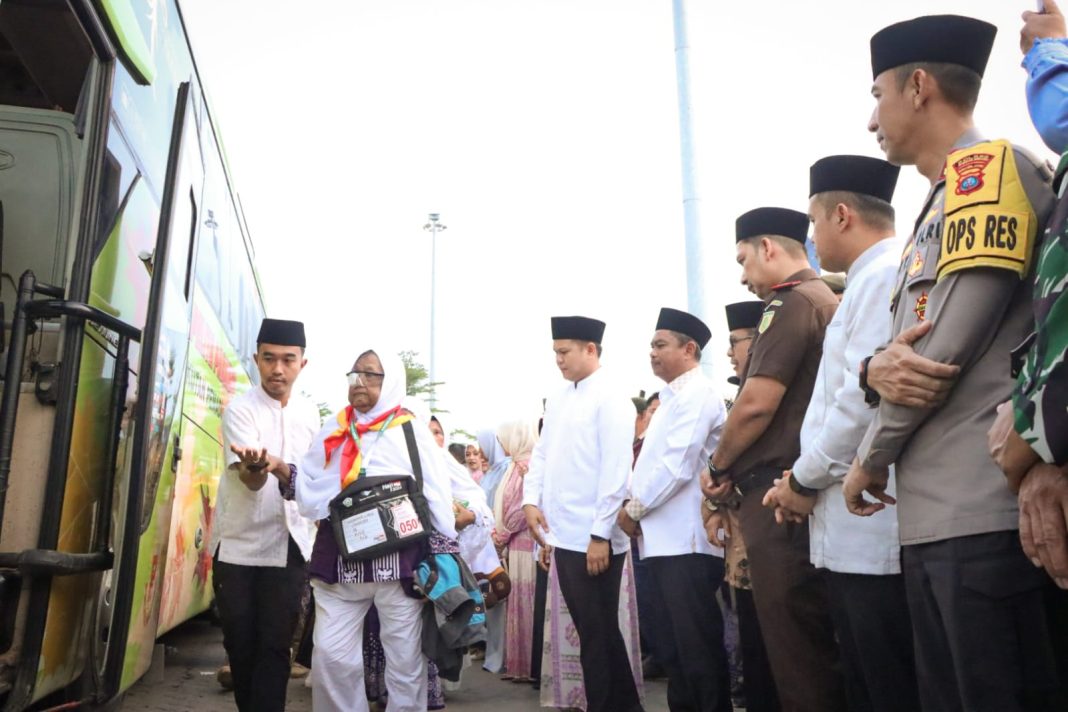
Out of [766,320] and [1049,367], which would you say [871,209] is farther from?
[1049,367]

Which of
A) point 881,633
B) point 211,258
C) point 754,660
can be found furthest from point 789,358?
point 211,258

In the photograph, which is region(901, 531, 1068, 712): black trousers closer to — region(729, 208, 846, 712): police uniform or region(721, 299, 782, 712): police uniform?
region(729, 208, 846, 712): police uniform

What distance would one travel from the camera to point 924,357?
213 cm

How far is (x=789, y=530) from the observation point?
363cm

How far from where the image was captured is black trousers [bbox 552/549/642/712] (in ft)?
17.2

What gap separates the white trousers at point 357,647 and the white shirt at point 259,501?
1.05 ft

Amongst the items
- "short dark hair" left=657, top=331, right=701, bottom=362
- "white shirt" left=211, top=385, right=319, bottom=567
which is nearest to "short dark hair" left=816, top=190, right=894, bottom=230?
"short dark hair" left=657, top=331, right=701, bottom=362

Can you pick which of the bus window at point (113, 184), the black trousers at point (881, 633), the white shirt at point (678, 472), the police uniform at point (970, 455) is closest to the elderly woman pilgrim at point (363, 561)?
the white shirt at point (678, 472)

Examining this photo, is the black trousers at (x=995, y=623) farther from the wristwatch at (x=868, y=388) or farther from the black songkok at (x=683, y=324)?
the black songkok at (x=683, y=324)

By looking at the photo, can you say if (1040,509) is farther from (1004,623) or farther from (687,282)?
(687,282)

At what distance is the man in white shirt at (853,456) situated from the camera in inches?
112

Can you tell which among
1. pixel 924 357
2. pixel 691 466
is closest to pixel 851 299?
pixel 924 357

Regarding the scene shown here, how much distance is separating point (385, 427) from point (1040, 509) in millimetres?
3955

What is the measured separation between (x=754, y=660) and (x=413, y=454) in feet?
6.78
